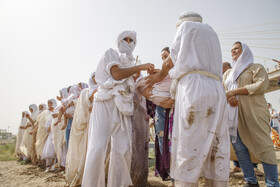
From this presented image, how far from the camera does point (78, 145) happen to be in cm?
450

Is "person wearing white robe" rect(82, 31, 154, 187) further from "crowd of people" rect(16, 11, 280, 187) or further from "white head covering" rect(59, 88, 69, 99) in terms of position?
"white head covering" rect(59, 88, 69, 99)

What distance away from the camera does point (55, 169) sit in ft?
21.8

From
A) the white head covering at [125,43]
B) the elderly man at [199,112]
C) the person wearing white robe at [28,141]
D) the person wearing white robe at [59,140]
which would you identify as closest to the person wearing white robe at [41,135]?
the person wearing white robe at [28,141]

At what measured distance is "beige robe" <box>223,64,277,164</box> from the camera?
3172 millimetres

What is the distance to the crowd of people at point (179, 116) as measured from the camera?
2047 mm

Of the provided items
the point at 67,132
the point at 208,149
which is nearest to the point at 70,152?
the point at 67,132

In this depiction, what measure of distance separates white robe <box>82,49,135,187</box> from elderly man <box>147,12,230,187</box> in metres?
0.95

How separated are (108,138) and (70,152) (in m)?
1.91

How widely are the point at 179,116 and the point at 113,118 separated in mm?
1143

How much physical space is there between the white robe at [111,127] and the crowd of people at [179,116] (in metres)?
0.01

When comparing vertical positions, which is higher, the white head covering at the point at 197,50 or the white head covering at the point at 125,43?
the white head covering at the point at 125,43

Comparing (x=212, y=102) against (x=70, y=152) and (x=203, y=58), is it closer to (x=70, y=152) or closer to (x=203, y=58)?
(x=203, y=58)

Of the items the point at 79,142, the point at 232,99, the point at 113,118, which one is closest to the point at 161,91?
the point at 113,118

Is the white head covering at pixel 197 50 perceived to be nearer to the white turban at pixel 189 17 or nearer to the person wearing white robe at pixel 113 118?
the white turban at pixel 189 17
